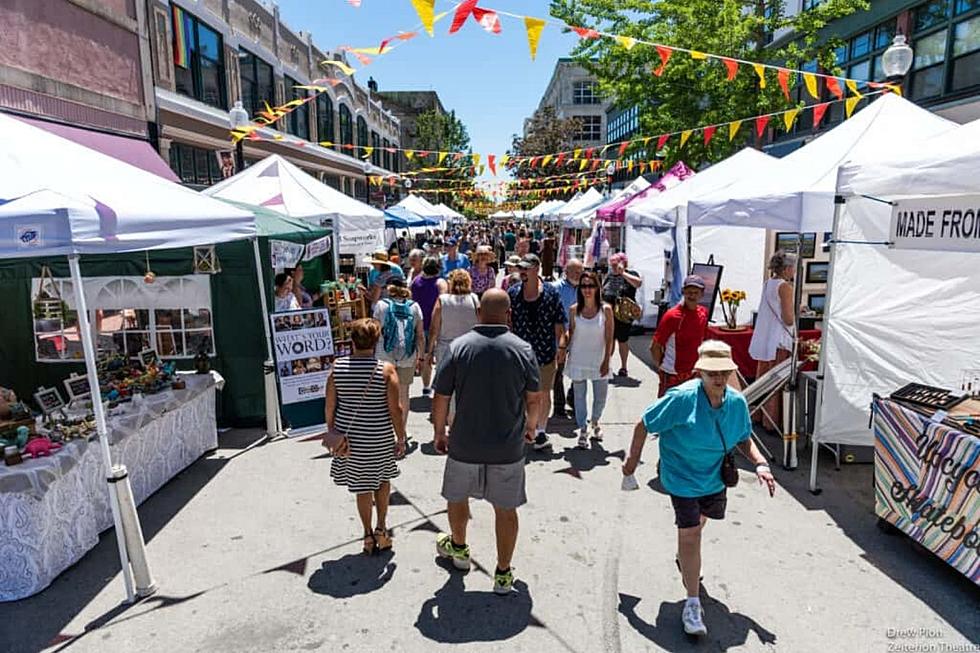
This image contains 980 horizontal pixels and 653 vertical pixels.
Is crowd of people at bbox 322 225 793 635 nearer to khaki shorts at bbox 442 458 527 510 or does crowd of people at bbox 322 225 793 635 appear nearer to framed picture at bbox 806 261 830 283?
khaki shorts at bbox 442 458 527 510

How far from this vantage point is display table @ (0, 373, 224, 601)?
3.83 meters

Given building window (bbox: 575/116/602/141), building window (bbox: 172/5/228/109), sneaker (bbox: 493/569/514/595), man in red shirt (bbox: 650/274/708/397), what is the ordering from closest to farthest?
sneaker (bbox: 493/569/514/595)
man in red shirt (bbox: 650/274/708/397)
building window (bbox: 172/5/228/109)
building window (bbox: 575/116/602/141)

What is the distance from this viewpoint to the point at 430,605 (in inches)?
150

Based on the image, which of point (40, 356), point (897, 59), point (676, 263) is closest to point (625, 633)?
point (40, 356)

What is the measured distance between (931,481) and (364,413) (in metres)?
3.80

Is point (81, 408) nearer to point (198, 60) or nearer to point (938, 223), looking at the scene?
point (938, 223)

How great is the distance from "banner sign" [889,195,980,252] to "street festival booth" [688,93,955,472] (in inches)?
46.4

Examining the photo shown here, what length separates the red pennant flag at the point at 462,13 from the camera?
6461 millimetres

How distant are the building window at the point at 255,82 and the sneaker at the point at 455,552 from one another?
60.9 ft

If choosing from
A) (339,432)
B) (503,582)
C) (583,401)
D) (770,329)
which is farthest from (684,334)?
(339,432)

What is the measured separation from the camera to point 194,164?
54.7ft

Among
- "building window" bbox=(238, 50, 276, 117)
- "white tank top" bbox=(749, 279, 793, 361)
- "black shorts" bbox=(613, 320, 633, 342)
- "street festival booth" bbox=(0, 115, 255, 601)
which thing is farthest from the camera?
"building window" bbox=(238, 50, 276, 117)

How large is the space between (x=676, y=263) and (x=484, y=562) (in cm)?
917

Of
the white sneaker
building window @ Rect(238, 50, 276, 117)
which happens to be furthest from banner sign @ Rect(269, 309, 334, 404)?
building window @ Rect(238, 50, 276, 117)
